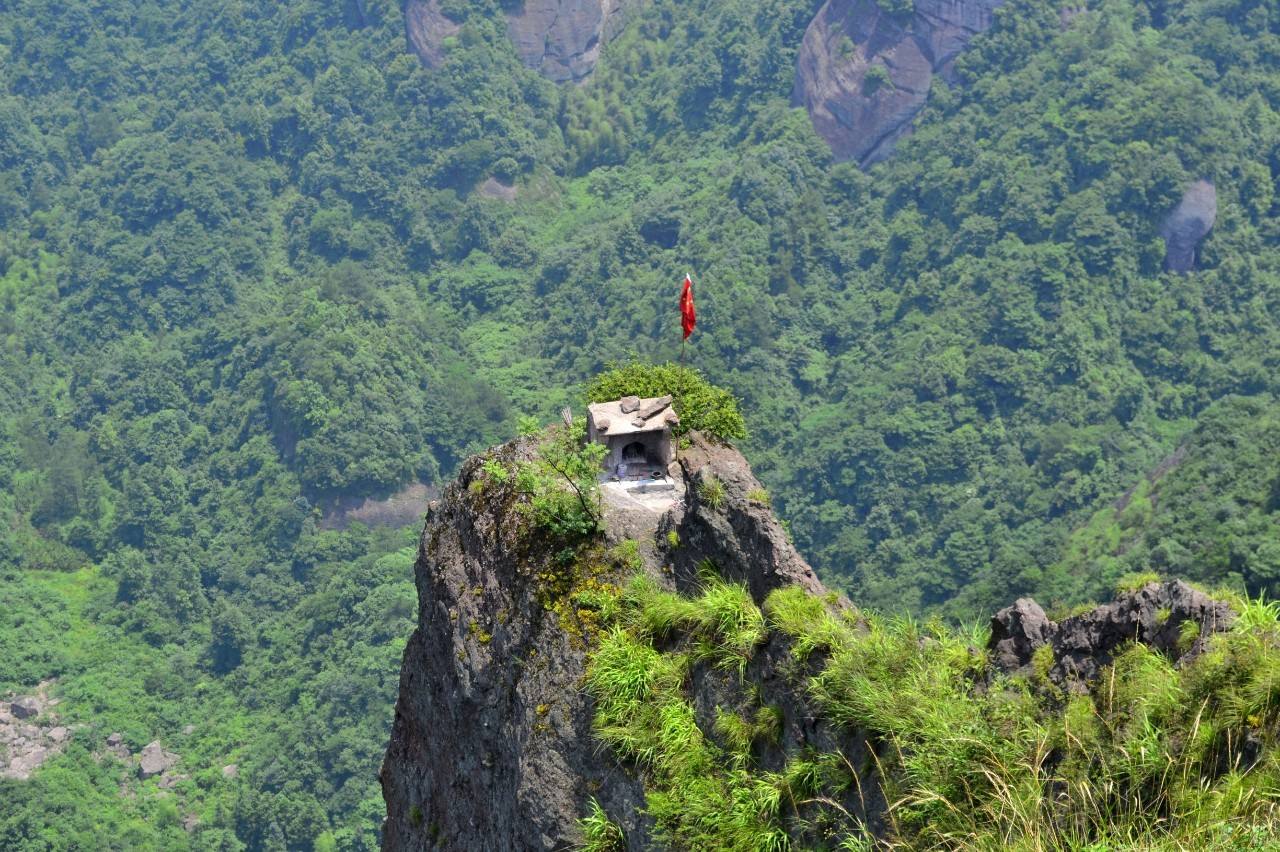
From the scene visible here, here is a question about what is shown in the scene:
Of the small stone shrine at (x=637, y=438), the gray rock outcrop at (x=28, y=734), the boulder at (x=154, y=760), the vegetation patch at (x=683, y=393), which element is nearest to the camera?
the small stone shrine at (x=637, y=438)

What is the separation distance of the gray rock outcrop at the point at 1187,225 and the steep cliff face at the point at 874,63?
25.2 meters

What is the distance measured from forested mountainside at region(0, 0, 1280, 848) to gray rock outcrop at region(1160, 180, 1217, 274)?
26 cm

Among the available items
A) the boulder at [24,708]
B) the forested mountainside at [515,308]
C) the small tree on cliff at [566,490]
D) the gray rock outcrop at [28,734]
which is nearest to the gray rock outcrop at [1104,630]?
the small tree on cliff at [566,490]

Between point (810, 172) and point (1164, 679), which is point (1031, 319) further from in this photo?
point (1164, 679)

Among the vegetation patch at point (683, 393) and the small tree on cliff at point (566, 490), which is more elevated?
the vegetation patch at point (683, 393)

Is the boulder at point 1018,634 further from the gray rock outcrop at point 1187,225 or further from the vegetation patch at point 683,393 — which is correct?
the gray rock outcrop at point 1187,225

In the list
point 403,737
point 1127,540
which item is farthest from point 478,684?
point 1127,540

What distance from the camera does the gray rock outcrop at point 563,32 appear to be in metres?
147

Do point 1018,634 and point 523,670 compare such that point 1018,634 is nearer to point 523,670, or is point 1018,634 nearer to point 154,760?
point 523,670

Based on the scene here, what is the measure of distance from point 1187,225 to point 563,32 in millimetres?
60616

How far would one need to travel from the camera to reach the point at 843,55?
127500 millimetres

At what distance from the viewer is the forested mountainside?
8919 cm

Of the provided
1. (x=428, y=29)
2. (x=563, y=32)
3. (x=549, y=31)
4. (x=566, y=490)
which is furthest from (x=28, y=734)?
(x=563, y=32)

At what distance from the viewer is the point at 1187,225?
105438mm
